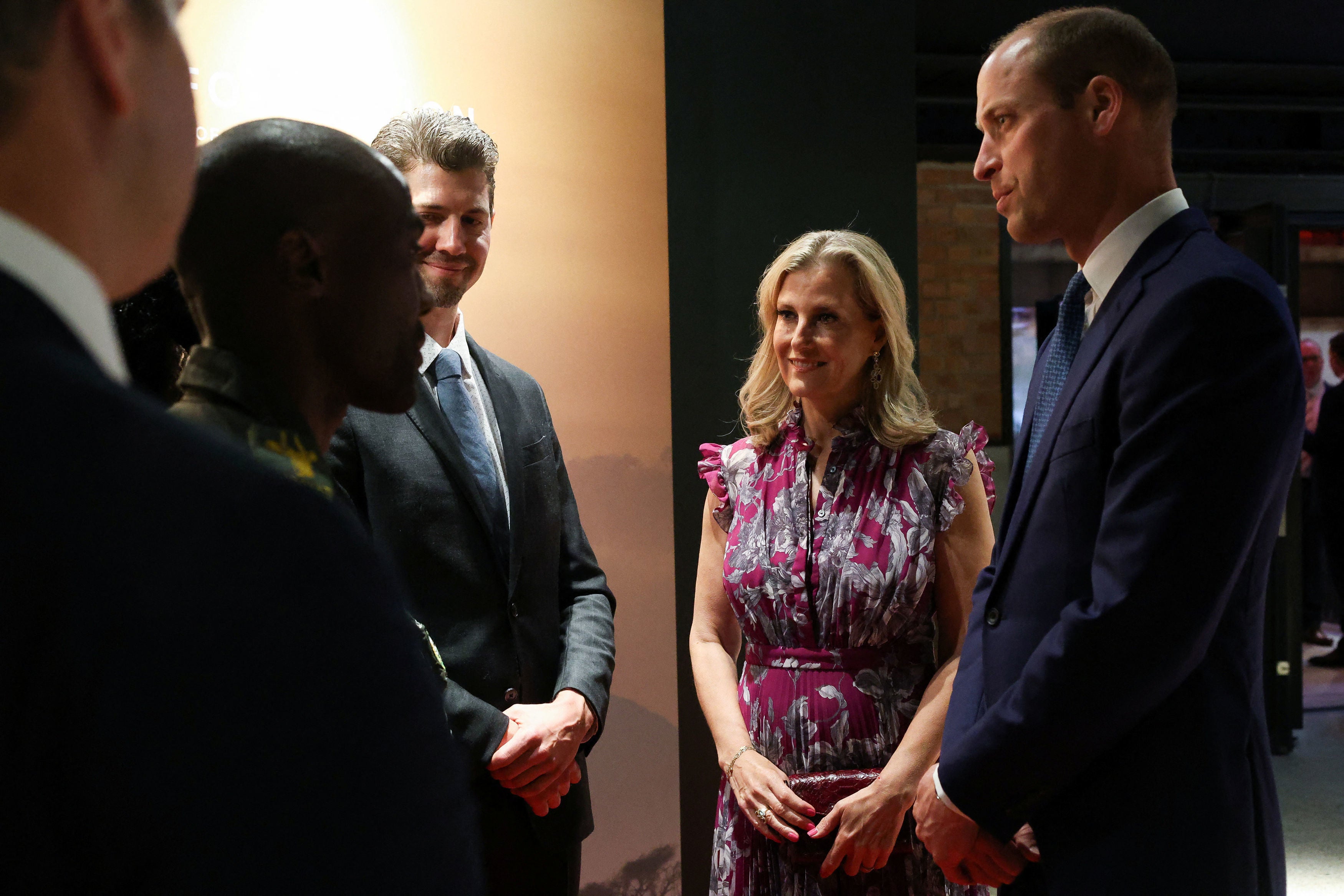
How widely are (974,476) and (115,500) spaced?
6.32 ft

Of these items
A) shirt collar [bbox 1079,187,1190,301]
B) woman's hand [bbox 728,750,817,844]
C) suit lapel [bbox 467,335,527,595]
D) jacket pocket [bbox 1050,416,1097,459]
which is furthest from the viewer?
woman's hand [bbox 728,750,817,844]

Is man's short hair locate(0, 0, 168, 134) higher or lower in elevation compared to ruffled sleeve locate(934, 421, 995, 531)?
higher

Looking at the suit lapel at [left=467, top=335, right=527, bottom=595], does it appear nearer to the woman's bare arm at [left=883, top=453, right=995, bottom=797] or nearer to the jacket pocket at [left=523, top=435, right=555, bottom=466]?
the jacket pocket at [left=523, top=435, right=555, bottom=466]

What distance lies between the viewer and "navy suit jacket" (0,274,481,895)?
0.42 metres

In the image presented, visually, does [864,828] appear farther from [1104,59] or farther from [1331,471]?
[1331,471]

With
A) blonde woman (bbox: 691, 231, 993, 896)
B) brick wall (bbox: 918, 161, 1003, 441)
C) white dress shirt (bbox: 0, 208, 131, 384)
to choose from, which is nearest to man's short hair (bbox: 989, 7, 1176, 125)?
blonde woman (bbox: 691, 231, 993, 896)

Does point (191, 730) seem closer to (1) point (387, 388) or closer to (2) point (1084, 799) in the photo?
(1) point (387, 388)

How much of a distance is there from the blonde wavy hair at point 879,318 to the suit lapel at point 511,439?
69cm

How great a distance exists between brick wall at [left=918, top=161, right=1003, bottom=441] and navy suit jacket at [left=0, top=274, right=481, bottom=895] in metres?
6.19

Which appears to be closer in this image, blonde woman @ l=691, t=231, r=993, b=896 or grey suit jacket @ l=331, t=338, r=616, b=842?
grey suit jacket @ l=331, t=338, r=616, b=842

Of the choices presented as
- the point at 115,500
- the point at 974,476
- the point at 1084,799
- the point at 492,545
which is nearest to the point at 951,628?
the point at 974,476

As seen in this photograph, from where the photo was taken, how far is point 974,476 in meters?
2.14

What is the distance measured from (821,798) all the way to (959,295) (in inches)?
204

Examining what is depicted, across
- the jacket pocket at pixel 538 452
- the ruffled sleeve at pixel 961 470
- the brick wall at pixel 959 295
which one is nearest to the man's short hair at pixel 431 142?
the jacket pocket at pixel 538 452
